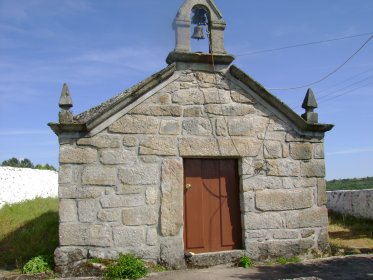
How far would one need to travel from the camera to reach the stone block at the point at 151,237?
6.20m

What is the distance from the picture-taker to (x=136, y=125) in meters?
6.39

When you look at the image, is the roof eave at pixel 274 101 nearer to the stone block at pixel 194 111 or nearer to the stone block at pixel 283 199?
the stone block at pixel 194 111

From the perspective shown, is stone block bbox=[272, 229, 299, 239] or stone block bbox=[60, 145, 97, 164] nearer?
stone block bbox=[60, 145, 97, 164]

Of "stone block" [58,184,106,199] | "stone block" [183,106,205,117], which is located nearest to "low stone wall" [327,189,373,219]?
"stone block" [183,106,205,117]

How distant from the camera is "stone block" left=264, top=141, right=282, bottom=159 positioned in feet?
22.7

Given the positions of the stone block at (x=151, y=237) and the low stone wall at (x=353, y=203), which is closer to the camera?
the stone block at (x=151, y=237)

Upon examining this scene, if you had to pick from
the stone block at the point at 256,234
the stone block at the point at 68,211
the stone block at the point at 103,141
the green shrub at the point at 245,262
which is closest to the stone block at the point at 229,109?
the stone block at the point at 103,141

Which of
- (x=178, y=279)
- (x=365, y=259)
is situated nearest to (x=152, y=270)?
(x=178, y=279)

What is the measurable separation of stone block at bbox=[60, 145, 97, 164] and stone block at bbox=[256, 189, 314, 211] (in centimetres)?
298

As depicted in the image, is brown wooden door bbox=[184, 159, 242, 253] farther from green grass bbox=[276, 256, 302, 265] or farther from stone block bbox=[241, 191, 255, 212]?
green grass bbox=[276, 256, 302, 265]

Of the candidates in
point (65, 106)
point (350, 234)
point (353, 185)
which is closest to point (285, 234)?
point (65, 106)

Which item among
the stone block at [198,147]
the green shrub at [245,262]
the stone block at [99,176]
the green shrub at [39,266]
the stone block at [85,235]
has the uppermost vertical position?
the stone block at [198,147]

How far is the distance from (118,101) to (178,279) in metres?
2.96

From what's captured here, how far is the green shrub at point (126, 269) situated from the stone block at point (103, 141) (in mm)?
1821
